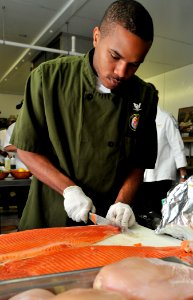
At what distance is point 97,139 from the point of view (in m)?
1.39

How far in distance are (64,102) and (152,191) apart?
256cm

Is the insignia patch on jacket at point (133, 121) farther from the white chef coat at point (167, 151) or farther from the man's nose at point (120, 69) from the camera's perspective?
the white chef coat at point (167, 151)

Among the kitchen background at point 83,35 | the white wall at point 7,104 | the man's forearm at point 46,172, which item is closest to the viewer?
the man's forearm at point 46,172

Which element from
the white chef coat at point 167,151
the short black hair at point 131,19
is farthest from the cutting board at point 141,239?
the white chef coat at point 167,151

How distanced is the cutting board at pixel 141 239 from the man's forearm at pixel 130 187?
237 mm

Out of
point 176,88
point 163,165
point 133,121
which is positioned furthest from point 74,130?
point 176,88

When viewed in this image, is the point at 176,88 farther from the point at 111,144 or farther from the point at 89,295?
the point at 89,295

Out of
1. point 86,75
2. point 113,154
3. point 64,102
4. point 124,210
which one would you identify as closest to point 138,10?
point 86,75

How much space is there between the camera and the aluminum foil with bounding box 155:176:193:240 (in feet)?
3.91

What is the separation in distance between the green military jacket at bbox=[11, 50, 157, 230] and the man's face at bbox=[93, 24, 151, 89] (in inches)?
4.0

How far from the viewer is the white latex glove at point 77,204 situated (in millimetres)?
1235

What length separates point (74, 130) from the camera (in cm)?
138

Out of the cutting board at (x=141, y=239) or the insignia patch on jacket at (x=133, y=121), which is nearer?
the cutting board at (x=141, y=239)

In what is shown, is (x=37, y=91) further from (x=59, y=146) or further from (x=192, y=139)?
(x=192, y=139)
